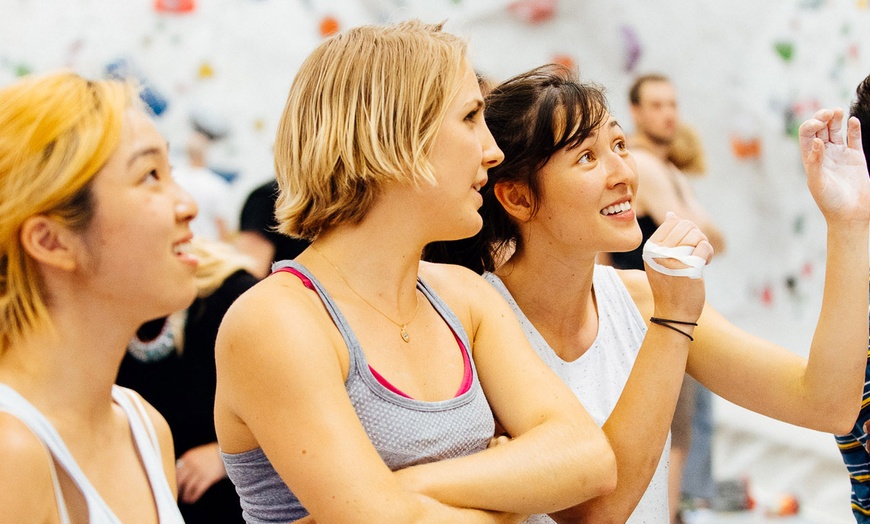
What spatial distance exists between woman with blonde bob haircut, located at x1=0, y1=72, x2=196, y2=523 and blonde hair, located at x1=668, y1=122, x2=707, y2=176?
366 cm

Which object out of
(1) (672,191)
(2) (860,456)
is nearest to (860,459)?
(2) (860,456)

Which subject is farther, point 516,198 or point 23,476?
point 516,198

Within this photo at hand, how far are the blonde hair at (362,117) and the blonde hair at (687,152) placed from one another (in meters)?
3.31

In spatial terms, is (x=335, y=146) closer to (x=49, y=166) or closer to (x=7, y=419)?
(x=49, y=166)

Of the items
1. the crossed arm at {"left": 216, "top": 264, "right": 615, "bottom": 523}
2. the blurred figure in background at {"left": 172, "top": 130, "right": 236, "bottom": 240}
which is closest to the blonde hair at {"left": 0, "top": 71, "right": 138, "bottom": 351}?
the crossed arm at {"left": 216, "top": 264, "right": 615, "bottom": 523}

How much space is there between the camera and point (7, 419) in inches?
44.3

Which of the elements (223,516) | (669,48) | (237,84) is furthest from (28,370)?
(669,48)

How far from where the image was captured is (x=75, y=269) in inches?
47.4

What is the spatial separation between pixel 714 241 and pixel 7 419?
12.2 feet

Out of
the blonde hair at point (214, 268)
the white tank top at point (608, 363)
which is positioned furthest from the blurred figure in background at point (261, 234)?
the white tank top at point (608, 363)

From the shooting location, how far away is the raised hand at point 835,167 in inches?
65.5

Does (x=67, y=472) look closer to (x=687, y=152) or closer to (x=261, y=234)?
(x=261, y=234)

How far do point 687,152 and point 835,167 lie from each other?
302 centimetres

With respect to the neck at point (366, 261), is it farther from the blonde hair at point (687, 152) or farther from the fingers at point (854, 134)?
the blonde hair at point (687, 152)
